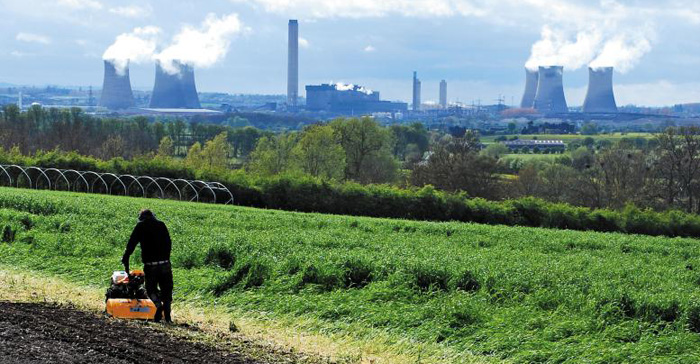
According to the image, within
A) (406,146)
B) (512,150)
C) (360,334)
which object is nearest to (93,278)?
(360,334)

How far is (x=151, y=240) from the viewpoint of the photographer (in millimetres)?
11930

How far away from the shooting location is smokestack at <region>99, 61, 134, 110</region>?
17150 cm

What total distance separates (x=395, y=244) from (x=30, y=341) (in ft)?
34.4

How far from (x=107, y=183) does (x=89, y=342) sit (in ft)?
108

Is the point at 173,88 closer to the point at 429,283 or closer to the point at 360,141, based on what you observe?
the point at 360,141

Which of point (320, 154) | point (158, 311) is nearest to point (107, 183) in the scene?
point (320, 154)

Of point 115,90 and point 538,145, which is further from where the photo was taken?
point 115,90

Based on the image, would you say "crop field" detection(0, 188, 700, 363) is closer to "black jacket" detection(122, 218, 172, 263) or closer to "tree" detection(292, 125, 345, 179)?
"black jacket" detection(122, 218, 172, 263)

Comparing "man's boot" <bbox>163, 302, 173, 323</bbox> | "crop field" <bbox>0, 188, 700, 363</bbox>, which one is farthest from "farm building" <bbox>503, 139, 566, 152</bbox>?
"man's boot" <bbox>163, 302, 173, 323</bbox>

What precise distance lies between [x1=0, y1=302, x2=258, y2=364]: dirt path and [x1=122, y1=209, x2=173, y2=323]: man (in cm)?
47

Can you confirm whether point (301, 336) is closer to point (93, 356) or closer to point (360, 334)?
point (360, 334)

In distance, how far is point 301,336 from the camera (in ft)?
38.2

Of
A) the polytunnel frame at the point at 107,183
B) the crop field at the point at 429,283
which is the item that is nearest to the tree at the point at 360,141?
the polytunnel frame at the point at 107,183

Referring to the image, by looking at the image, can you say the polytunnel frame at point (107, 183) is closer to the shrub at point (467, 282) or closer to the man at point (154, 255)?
the shrub at point (467, 282)
